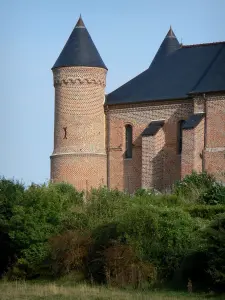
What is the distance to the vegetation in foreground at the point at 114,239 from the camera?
27500mm

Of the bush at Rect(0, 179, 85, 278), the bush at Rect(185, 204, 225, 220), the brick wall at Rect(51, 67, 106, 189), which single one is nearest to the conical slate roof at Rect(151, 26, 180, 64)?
the brick wall at Rect(51, 67, 106, 189)

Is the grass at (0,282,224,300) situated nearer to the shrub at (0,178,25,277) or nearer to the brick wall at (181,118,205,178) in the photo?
the shrub at (0,178,25,277)

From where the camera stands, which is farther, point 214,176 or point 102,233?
point 214,176

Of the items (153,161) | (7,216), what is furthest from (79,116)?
(7,216)

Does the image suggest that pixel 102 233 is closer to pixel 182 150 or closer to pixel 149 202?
A: pixel 149 202

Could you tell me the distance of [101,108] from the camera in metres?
50.9

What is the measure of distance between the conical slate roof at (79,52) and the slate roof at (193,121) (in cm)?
591

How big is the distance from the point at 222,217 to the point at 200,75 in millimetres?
23471

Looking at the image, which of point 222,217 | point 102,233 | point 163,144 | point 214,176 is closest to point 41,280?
point 102,233

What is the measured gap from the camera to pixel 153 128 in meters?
49.6

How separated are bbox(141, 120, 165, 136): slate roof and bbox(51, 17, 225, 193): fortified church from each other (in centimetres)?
5

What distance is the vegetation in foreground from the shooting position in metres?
27.5

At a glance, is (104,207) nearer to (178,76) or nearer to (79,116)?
(79,116)

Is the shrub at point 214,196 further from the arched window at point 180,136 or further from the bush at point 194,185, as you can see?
the arched window at point 180,136
